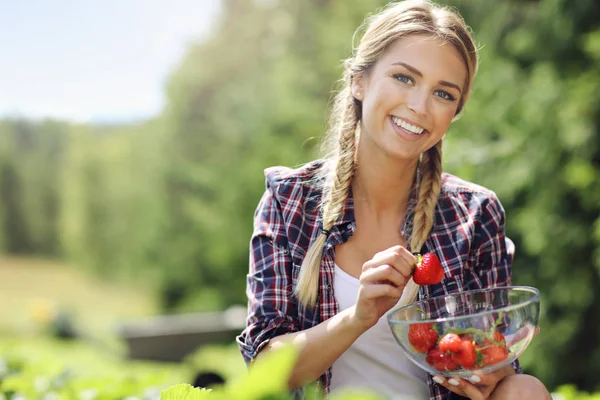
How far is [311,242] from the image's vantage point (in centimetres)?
201

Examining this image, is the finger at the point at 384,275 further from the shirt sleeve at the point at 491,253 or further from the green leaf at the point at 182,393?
the green leaf at the point at 182,393

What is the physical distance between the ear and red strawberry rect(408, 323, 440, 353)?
2.71ft

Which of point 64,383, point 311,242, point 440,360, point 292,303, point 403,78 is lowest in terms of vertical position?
point 64,383

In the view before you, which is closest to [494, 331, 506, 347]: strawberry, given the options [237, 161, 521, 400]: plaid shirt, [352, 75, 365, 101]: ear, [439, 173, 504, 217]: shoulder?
[237, 161, 521, 400]: plaid shirt

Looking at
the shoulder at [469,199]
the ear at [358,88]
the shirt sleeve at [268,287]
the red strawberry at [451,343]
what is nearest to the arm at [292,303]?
the shirt sleeve at [268,287]

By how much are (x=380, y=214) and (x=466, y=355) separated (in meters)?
0.67

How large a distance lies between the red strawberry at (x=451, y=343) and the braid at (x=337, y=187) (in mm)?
468

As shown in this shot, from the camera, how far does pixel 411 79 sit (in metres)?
1.98

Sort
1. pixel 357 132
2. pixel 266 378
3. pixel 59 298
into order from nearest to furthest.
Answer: pixel 266 378 < pixel 357 132 < pixel 59 298

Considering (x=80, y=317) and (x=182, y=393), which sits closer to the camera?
(x=182, y=393)

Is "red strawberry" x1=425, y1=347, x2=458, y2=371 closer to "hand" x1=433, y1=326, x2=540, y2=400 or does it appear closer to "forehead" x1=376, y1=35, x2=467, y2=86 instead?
"hand" x1=433, y1=326, x2=540, y2=400

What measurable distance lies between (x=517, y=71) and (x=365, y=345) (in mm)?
3964

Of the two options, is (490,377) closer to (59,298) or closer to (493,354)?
(493,354)

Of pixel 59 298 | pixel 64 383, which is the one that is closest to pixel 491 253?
pixel 64 383
